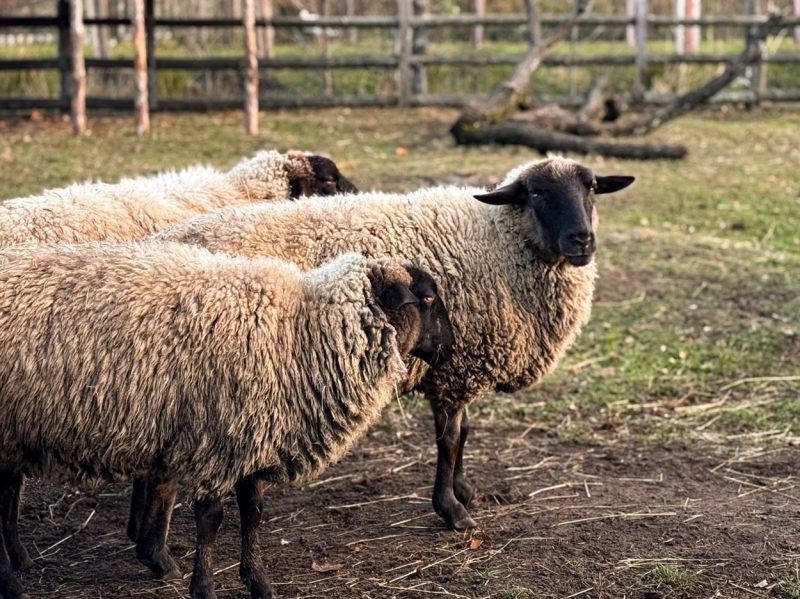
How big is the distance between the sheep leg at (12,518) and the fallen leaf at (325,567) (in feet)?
3.88

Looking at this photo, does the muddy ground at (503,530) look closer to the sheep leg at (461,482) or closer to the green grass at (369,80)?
the sheep leg at (461,482)

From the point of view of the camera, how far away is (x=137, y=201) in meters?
6.14

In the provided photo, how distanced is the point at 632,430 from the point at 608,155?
685 centimetres

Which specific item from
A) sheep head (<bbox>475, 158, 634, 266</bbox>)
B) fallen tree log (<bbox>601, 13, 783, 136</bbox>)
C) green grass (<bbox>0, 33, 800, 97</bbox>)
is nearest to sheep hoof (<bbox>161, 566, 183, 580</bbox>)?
sheep head (<bbox>475, 158, 634, 266</bbox>)

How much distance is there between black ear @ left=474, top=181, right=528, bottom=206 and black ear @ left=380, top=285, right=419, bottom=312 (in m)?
1.18

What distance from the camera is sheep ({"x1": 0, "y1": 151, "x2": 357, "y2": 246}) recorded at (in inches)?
223

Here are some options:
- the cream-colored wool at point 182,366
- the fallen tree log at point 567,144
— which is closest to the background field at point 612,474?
the cream-colored wool at point 182,366

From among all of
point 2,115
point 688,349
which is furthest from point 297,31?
point 688,349

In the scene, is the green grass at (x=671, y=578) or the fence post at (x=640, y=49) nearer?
the green grass at (x=671, y=578)

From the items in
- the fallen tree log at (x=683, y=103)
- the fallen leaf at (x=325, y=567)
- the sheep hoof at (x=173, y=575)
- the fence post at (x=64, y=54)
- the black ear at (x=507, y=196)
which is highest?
the fence post at (x=64, y=54)

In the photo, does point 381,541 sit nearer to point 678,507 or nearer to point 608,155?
point 678,507

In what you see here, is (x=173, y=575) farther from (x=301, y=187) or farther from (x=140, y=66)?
(x=140, y=66)

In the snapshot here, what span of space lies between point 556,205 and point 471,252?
1.53 ft

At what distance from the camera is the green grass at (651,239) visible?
21.8ft
